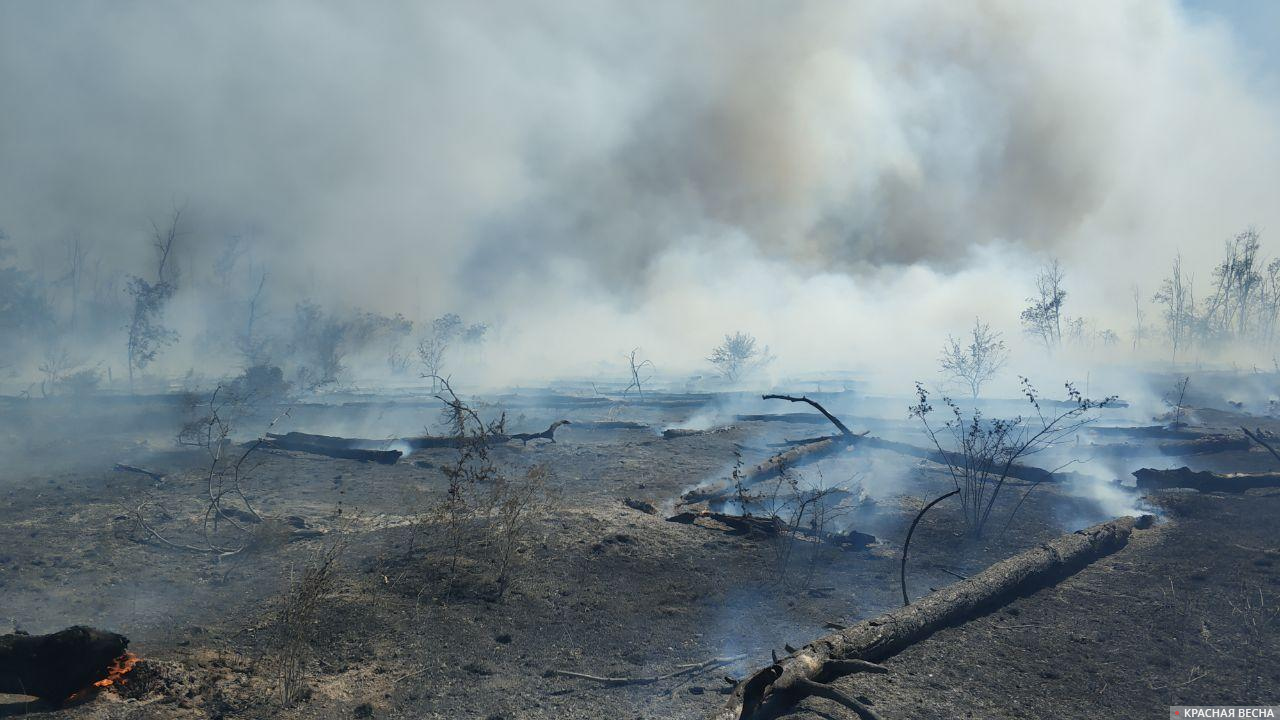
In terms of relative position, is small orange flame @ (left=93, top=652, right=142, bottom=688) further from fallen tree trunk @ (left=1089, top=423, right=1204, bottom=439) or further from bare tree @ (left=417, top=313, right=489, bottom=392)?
bare tree @ (left=417, top=313, right=489, bottom=392)

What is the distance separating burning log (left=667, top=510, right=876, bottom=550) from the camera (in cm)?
972

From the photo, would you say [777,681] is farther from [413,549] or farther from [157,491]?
[157,491]

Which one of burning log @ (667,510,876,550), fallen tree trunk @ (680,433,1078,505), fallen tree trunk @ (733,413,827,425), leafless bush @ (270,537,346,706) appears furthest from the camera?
fallen tree trunk @ (733,413,827,425)

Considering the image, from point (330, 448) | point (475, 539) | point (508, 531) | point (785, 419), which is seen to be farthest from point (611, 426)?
point (508, 531)

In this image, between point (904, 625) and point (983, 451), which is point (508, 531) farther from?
point (983, 451)

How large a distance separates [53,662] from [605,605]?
16.3 feet

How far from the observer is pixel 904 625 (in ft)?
19.7

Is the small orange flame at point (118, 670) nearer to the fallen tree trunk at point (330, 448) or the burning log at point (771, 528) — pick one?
the burning log at point (771, 528)

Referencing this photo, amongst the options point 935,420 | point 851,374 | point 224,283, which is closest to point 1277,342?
point 851,374

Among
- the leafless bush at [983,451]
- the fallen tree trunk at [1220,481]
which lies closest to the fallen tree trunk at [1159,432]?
the leafless bush at [983,451]

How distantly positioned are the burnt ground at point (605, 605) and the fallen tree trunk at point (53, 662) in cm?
15

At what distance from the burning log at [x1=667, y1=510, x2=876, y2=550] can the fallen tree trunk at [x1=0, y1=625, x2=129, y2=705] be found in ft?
25.3

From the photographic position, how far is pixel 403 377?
2397 inches

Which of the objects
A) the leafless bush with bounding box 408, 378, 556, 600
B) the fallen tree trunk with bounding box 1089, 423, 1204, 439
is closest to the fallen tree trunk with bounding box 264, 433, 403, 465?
the leafless bush with bounding box 408, 378, 556, 600
